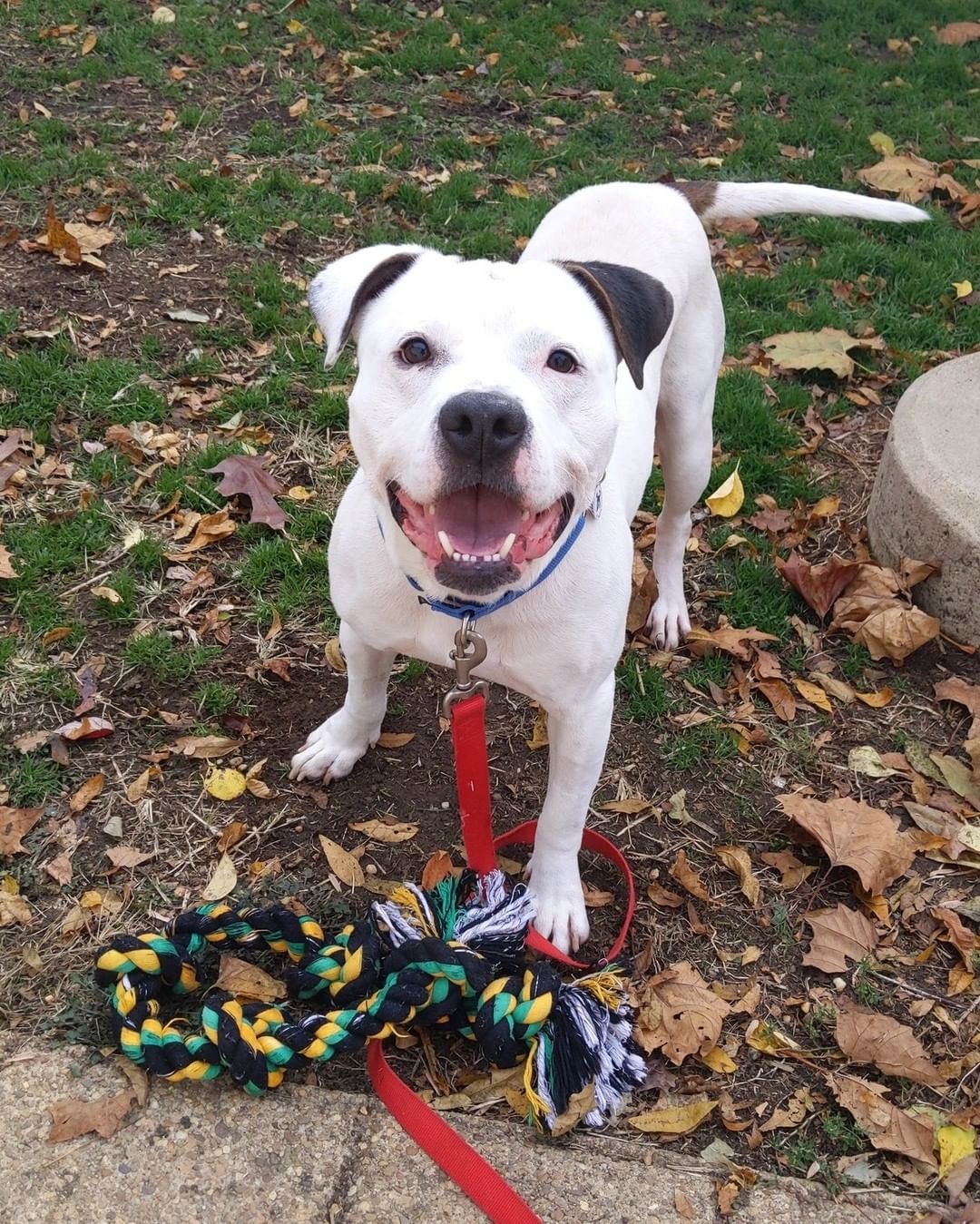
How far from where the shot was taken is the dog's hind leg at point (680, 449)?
3.74 metres

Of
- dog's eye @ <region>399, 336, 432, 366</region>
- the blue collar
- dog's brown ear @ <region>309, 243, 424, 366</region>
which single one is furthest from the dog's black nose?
dog's brown ear @ <region>309, 243, 424, 366</region>

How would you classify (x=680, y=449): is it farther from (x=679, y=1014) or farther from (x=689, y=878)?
(x=679, y=1014)

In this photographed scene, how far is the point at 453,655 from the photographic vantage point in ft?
8.48

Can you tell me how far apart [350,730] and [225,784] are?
44 centimetres

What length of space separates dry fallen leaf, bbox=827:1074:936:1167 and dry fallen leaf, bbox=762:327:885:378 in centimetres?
381

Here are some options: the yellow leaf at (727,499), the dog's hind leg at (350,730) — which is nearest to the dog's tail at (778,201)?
the yellow leaf at (727,499)

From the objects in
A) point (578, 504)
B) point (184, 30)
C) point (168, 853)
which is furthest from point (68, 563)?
point (184, 30)

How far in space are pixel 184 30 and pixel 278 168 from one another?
2343 mm

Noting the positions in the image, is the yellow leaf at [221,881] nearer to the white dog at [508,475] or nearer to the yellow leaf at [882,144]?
the white dog at [508,475]

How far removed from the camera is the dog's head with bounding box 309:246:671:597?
7.16 feet

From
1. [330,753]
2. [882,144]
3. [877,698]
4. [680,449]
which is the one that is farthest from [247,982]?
[882,144]

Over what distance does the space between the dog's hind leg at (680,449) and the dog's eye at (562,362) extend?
1.39 metres

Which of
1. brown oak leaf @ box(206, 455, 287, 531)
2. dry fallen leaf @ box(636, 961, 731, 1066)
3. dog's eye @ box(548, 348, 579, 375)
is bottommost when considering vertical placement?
dry fallen leaf @ box(636, 961, 731, 1066)

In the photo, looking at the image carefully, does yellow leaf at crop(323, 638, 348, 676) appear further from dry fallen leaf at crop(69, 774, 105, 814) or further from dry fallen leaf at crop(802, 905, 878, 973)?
dry fallen leaf at crop(802, 905, 878, 973)
